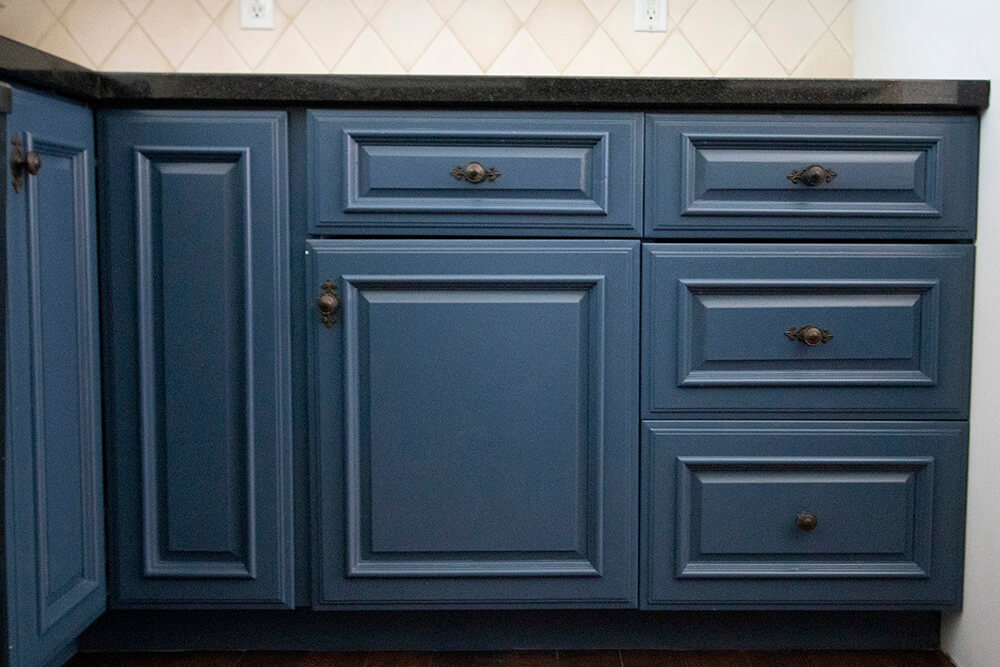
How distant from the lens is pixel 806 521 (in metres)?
1.32

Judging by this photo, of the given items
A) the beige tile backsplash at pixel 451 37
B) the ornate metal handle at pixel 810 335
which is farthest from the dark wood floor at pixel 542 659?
the beige tile backsplash at pixel 451 37

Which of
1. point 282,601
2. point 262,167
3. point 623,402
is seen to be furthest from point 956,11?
point 282,601

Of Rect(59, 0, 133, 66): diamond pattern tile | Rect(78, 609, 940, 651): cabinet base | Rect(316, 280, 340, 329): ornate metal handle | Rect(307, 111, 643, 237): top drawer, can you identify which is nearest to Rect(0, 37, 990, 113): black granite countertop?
Rect(307, 111, 643, 237): top drawer

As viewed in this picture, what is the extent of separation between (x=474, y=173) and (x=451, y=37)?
0.62 meters

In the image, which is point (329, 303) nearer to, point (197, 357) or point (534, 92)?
point (197, 357)

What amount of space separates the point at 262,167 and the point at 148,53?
69 centimetres

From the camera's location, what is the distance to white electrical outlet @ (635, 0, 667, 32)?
5.86 feet

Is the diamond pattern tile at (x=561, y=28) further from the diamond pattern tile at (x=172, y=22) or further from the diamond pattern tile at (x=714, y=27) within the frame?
the diamond pattern tile at (x=172, y=22)

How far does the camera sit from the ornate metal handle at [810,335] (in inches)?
51.3

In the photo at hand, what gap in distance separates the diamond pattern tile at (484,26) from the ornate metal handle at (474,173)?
0.58 m

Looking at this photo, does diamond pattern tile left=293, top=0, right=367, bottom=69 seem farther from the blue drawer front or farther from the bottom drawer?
the bottom drawer

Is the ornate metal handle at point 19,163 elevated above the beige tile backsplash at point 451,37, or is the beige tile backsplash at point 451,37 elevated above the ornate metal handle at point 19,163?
the beige tile backsplash at point 451,37

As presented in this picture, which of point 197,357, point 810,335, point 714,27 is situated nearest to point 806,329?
point 810,335

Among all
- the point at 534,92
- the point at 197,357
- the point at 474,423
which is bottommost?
the point at 474,423
